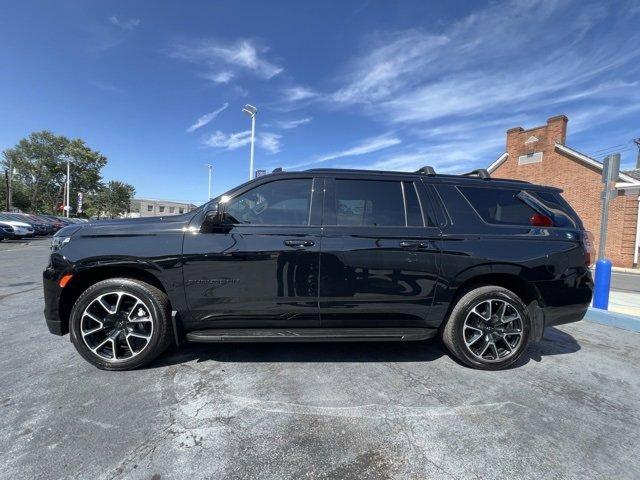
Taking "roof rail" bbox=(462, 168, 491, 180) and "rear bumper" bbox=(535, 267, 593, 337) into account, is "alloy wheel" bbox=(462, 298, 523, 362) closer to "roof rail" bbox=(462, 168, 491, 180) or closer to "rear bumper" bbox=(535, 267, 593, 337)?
"rear bumper" bbox=(535, 267, 593, 337)

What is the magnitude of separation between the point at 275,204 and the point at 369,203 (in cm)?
91

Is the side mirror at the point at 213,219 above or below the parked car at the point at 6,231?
above

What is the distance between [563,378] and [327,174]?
2.97m

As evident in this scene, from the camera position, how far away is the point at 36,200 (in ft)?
183

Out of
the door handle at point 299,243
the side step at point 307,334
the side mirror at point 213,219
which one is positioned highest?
the side mirror at point 213,219

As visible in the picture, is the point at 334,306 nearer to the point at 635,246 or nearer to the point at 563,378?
the point at 563,378

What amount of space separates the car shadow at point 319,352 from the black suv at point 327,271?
35 centimetres

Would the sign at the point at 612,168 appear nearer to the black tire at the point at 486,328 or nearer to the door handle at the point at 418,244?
the black tire at the point at 486,328

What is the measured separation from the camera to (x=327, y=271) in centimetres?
300

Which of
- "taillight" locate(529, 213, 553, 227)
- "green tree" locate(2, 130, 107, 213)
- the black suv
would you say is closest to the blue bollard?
the black suv

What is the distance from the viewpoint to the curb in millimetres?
4730

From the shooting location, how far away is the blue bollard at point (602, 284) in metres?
5.33

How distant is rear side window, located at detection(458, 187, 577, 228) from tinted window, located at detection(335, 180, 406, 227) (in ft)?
2.45

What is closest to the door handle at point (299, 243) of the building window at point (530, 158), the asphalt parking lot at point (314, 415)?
the asphalt parking lot at point (314, 415)
